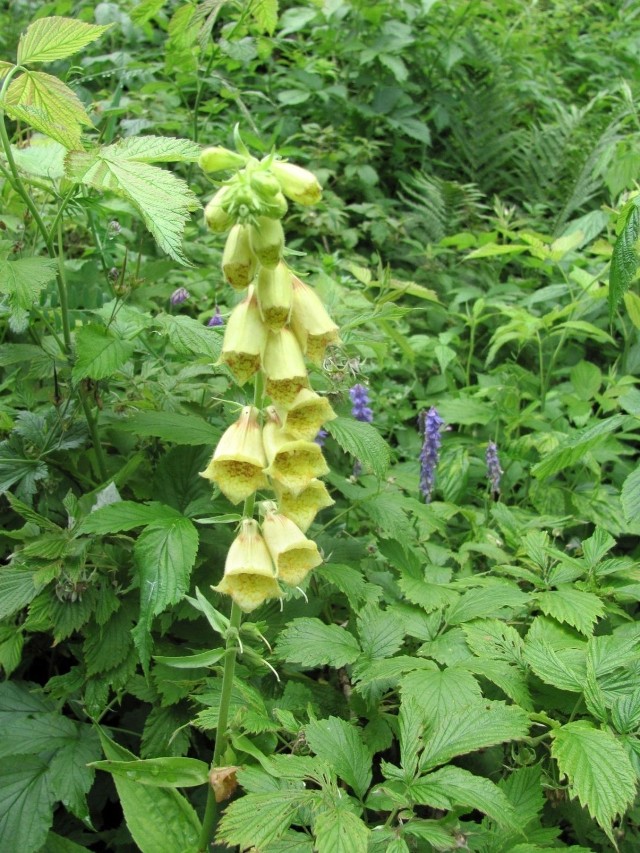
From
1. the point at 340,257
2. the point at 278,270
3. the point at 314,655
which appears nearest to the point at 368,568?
the point at 314,655

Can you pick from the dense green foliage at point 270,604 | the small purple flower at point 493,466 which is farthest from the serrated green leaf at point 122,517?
the small purple flower at point 493,466

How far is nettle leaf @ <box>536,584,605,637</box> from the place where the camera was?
1.77 m

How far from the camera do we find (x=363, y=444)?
1854 mm

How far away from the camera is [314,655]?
1.62m

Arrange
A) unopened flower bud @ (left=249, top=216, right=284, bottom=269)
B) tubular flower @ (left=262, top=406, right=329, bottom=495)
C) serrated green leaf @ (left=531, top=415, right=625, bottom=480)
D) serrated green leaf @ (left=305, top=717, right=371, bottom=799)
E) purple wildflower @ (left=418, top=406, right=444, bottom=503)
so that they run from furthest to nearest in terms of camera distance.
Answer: purple wildflower @ (left=418, top=406, right=444, bottom=503), serrated green leaf @ (left=531, top=415, right=625, bottom=480), serrated green leaf @ (left=305, top=717, right=371, bottom=799), tubular flower @ (left=262, top=406, right=329, bottom=495), unopened flower bud @ (left=249, top=216, right=284, bottom=269)

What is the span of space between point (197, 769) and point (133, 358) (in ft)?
4.47

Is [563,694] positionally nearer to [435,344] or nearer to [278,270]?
[278,270]

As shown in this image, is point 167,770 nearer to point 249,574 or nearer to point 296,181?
point 249,574

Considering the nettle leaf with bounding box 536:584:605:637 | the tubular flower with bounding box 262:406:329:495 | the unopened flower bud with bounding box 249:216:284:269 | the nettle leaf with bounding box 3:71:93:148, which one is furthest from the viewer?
the nettle leaf with bounding box 536:584:605:637

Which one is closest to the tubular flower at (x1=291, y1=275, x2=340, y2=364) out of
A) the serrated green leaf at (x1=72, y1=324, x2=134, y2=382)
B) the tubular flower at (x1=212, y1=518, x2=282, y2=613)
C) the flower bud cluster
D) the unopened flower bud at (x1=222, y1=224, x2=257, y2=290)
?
the flower bud cluster

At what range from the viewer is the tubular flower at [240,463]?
1.29 meters

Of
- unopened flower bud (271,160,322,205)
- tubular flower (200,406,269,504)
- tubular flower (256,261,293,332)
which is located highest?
unopened flower bud (271,160,322,205)

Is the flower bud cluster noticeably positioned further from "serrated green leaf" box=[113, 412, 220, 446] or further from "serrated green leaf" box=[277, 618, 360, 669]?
"serrated green leaf" box=[113, 412, 220, 446]

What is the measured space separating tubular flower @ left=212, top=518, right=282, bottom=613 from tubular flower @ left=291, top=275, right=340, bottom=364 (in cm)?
37
